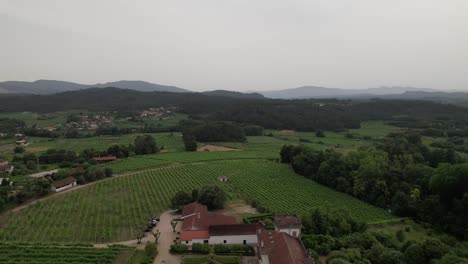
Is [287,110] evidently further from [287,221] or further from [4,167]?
[287,221]

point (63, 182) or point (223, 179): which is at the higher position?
point (63, 182)

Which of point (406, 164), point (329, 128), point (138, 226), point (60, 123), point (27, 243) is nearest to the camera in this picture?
point (27, 243)

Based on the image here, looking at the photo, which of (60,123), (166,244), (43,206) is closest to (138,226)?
(166,244)

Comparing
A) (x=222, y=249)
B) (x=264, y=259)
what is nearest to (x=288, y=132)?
(x=222, y=249)

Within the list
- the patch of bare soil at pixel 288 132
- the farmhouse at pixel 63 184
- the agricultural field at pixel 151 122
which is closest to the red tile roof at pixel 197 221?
the farmhouse at pixel 63 184

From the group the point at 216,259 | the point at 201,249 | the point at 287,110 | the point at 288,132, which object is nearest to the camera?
the point at 216,259

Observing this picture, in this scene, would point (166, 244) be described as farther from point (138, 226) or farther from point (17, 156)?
point (17, 156)

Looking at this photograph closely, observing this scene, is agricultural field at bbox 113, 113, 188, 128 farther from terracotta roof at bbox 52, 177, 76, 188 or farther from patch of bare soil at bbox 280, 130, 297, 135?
terracotta roof at bbox 52, 177, 76, 188

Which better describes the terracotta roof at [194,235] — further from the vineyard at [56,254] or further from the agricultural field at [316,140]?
the agricultural field at [316,140]
